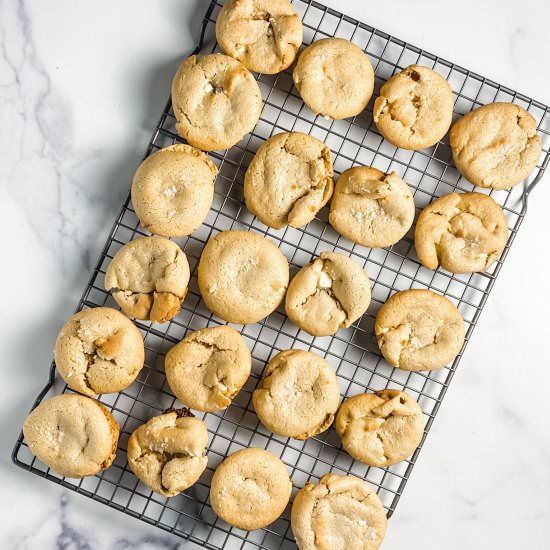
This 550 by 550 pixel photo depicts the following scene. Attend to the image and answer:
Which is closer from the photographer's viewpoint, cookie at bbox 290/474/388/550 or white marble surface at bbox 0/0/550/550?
cookie at bbox 290/474/388/550

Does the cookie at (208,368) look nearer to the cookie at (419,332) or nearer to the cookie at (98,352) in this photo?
the cookie at (98,352)

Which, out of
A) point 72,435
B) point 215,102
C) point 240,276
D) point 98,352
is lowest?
point 72,435

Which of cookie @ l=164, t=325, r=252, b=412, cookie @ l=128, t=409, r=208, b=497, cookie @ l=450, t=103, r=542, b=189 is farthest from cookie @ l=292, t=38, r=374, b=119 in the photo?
cookie @ l=128, t=409, r=208, b=497

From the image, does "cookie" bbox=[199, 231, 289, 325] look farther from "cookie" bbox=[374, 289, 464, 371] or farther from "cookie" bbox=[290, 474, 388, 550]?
"cookie" bbox=[290, 474, 388, 550]

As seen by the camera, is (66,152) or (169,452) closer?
(169,452)

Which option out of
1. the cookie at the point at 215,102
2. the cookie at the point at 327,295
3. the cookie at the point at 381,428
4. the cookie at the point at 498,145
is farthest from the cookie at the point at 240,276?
the cookie at the point at 498,145

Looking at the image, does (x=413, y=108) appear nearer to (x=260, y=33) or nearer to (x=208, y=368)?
(x=260, y=33)

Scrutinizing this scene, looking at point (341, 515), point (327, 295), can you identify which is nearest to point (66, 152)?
point (327, 295)
